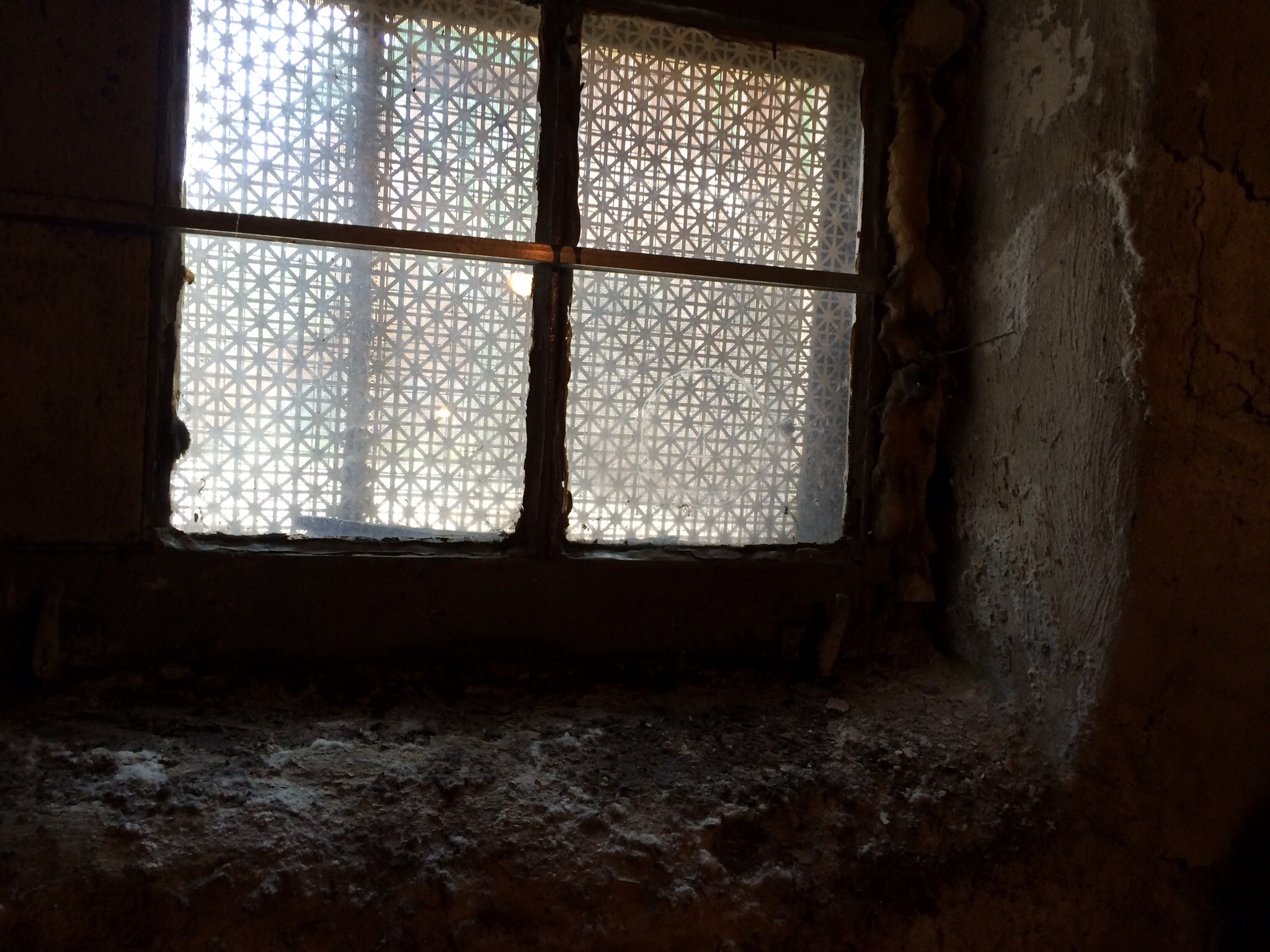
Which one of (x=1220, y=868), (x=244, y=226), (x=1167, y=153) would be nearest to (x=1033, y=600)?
(x=1220, y=868)

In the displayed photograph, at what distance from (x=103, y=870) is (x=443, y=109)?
56.4 inches

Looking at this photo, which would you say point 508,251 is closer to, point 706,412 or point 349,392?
point 349,392

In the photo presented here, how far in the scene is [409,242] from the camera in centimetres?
156

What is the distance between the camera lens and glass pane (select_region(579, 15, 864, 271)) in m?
1.69

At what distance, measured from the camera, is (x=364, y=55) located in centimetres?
158

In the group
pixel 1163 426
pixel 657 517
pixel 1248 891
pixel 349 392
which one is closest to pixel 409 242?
pixel 349 392

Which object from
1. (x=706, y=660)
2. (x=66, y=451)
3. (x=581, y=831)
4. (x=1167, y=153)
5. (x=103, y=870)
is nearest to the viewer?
(x=103, y=870)

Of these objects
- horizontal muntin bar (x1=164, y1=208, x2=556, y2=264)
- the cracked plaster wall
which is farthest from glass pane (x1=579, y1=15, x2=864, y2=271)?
the cracked plaster wall

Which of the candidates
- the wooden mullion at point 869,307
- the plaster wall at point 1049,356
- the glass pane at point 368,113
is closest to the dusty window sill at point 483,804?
the plaster wall at point 1049,356

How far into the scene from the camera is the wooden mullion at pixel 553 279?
164cm

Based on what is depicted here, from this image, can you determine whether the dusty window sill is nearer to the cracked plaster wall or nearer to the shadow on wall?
the cracked plaster wall

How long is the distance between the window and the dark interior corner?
11mm

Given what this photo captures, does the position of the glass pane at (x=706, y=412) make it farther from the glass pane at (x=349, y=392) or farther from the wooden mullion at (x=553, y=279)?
the glass pane at (x=349, y=392)

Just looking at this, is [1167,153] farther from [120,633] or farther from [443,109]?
[120,633]
